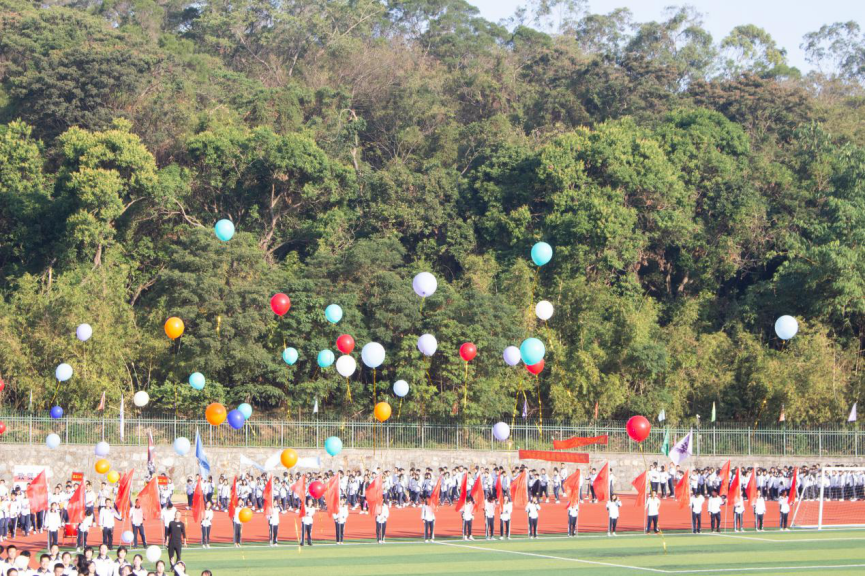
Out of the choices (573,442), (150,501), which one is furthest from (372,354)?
(573,442)

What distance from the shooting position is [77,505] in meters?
23.9

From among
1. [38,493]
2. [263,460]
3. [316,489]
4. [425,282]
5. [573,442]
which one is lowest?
[263,460]

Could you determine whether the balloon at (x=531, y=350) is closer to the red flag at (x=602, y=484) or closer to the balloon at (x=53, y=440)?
the red flag at (x=602, y=484)

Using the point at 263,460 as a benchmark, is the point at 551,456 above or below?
above

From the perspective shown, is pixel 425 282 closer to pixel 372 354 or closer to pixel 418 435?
pixel 372 354

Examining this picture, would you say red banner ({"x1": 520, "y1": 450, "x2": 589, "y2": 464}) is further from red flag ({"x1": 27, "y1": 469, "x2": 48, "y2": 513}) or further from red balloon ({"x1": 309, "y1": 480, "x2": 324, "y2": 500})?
red flag ({"x1": 27, "y1": 469, "x2": 48, "y2": 513})

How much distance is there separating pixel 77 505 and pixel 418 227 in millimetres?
26086

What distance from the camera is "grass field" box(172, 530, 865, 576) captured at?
20719 millimetres

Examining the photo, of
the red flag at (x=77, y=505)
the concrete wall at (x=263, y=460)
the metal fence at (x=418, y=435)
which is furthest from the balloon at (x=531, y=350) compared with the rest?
the red flag at (x=77, y=505)

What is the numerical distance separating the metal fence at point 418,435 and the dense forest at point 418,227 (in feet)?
3.76

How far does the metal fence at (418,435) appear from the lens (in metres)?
34.2

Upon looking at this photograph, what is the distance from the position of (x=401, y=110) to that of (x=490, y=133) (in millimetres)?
5480

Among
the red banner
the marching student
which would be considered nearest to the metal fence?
the red banner

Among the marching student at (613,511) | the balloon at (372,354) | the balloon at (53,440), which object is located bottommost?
the marching student at (613,511)
